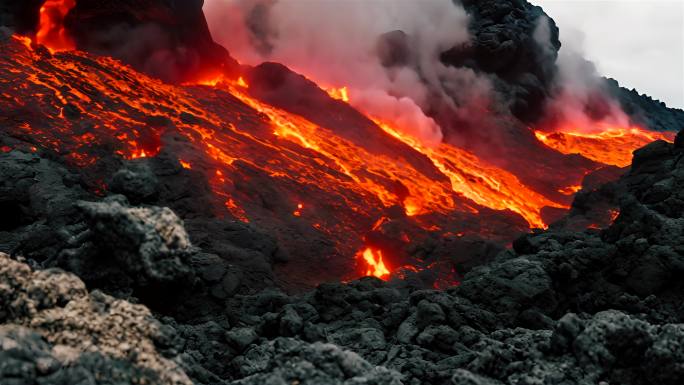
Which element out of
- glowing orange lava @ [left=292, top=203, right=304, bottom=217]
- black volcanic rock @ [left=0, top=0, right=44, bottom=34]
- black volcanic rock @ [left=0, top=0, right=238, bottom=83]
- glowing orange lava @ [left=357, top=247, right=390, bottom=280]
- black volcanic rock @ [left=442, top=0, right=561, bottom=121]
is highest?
black volcanic rock @ [left=442, top=0, right=561, bottom=121]

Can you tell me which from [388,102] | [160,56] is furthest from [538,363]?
[388,102]

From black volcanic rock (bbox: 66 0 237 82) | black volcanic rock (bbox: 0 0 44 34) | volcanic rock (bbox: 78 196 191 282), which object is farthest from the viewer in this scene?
black volcanic rock (bbox: 66 0 237 82)

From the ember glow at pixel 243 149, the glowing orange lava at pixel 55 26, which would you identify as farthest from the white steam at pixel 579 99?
the glowing orange lava at pixel 55 26

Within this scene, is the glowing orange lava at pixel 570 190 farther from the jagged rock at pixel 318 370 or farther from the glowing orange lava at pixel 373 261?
the jagged rock at pixel 318 370

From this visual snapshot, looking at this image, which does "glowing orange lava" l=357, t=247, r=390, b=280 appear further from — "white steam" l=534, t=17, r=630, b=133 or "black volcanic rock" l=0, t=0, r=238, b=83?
"white steam" l=534, t=17, r=630, b=133

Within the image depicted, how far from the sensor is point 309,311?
1402cm

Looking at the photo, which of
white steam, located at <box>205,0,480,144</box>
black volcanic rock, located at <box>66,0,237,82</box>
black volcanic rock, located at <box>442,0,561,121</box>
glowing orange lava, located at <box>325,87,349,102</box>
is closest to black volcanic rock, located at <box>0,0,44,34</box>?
black volcanic rock, located at <box>66,0,237,82</box>

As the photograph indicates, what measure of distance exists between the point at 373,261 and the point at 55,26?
19286 mm

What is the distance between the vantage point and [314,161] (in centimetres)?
2692

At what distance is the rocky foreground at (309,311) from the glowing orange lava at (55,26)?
37.6ft

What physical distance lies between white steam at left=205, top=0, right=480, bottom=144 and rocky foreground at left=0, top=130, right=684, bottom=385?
2472 centimetres

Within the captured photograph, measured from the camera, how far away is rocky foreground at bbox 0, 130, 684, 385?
751 centimetres

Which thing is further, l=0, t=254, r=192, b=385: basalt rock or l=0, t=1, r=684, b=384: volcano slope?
l=0, t=1, r=684, b=384: volcano slope

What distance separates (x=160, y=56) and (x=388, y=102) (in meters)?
14.7
